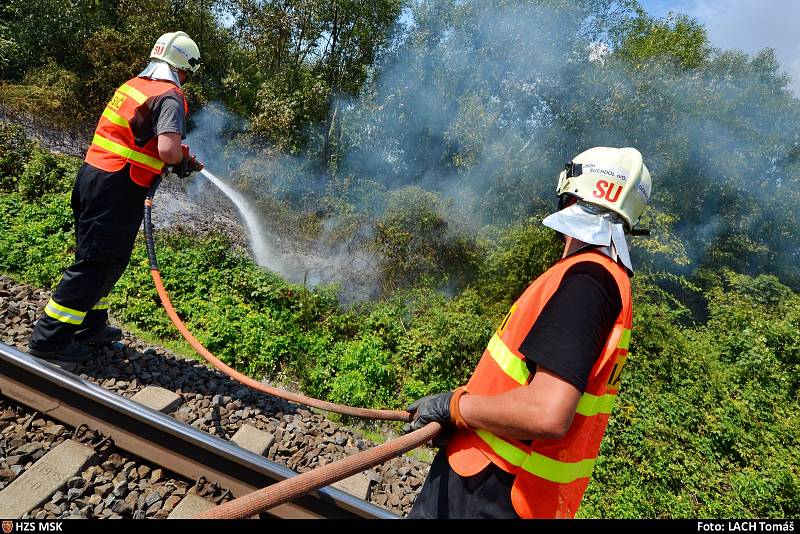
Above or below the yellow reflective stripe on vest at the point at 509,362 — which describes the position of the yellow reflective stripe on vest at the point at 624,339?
above

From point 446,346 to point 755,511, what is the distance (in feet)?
11.4

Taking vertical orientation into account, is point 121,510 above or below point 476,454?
below

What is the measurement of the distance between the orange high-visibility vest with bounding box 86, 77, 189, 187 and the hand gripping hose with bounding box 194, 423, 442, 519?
3.02m

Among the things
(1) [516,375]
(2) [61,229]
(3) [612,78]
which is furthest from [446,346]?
(3) [612,78]

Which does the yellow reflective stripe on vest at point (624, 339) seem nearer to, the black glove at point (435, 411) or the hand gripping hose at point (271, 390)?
the black glove at point (435, 411)

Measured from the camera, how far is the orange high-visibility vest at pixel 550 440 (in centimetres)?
157

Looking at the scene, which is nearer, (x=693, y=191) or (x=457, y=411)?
(x=457, y=411)

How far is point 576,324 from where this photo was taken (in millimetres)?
1422

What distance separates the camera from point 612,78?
12.4 meters

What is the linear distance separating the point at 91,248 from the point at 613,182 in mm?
3787

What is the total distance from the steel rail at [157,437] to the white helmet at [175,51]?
258cm

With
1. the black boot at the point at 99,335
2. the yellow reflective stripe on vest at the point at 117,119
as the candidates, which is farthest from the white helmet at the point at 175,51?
the black boot at the point at 99,335

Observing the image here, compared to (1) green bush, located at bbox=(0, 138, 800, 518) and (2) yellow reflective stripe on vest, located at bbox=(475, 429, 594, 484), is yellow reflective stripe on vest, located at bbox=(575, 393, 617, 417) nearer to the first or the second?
(2) yellow reflective stripe on vest, located at bbox=(475, 429, 594, 484)

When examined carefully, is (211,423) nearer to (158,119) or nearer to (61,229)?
(158,119)
